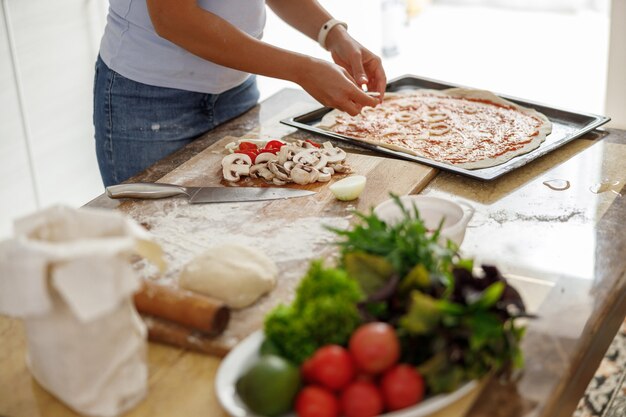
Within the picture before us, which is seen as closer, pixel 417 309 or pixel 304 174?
pixel 417 309

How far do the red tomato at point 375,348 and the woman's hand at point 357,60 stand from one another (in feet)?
3.45

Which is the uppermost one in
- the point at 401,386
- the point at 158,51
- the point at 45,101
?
the point at 158,51

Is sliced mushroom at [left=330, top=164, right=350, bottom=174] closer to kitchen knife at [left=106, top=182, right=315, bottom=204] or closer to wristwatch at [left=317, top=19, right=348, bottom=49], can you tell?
kitchen knife at [left=106, top=182, right=315, bottom=204]

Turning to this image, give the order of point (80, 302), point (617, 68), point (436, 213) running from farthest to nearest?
point (617, 68)
point (436, 213)
point (80, 302)

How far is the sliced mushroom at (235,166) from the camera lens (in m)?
1.62

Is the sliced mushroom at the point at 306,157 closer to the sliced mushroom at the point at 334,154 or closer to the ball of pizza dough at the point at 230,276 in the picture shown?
the sliced mushroom at the point at 334,154

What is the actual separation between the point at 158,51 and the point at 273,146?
1.23 feet

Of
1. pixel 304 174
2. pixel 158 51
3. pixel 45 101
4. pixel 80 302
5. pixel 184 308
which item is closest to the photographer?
pixel 80 302

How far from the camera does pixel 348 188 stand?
4.92ft

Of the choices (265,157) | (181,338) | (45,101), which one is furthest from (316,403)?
(45,101)

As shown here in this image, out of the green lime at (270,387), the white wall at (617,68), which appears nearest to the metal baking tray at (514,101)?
the white wall at (617,68)

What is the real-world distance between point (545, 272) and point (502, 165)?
424mm

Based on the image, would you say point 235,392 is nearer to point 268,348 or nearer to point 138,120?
point 268,348

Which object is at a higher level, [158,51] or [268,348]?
[158,51]
